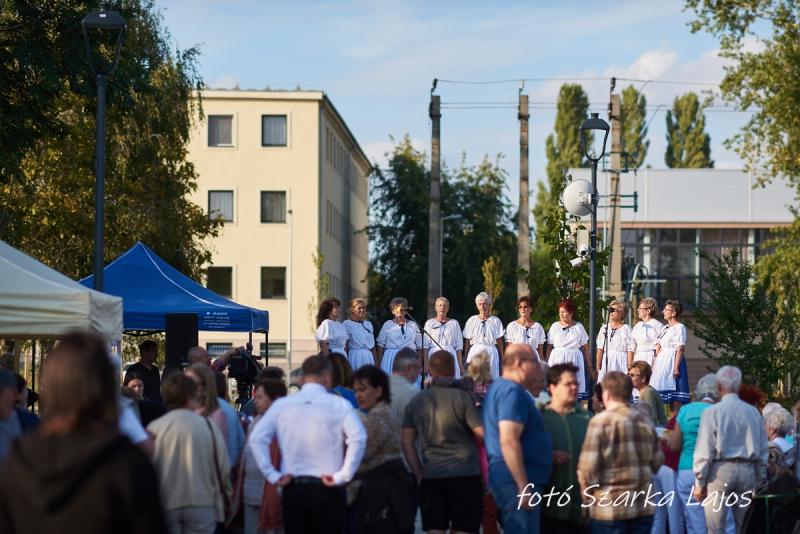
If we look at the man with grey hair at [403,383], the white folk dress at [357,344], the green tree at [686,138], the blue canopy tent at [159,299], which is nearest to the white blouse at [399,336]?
the white folk dress at [357,344]

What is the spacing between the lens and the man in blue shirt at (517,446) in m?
9.66

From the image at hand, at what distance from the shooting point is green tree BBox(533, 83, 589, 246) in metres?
89.9

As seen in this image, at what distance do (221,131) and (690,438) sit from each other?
212 ft

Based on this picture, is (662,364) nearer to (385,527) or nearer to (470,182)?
(385,527)

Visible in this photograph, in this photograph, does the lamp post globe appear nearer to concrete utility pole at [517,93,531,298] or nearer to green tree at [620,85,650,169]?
concrete utility pole at [517,93,531,298]

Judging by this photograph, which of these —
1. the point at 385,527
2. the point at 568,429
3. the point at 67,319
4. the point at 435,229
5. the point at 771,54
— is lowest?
the point at 385,527

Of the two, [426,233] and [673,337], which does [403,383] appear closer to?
[673,337]

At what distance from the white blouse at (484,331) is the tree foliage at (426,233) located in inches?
2069

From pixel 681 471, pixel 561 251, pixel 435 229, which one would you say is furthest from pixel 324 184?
pixel 681 471

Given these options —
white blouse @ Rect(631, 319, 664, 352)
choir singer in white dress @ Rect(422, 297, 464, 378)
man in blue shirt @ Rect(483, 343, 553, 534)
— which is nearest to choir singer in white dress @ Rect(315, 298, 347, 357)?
choir singer in white dress @ Rect(422, 297, 464, 378)

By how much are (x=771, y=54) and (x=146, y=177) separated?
1687 cm

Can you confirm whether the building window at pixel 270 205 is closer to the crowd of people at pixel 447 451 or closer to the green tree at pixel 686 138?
the green tree at pixel 686 138

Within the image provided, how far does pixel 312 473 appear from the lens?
9430 millimetres

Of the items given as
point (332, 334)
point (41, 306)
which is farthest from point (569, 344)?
point (41, 306)
